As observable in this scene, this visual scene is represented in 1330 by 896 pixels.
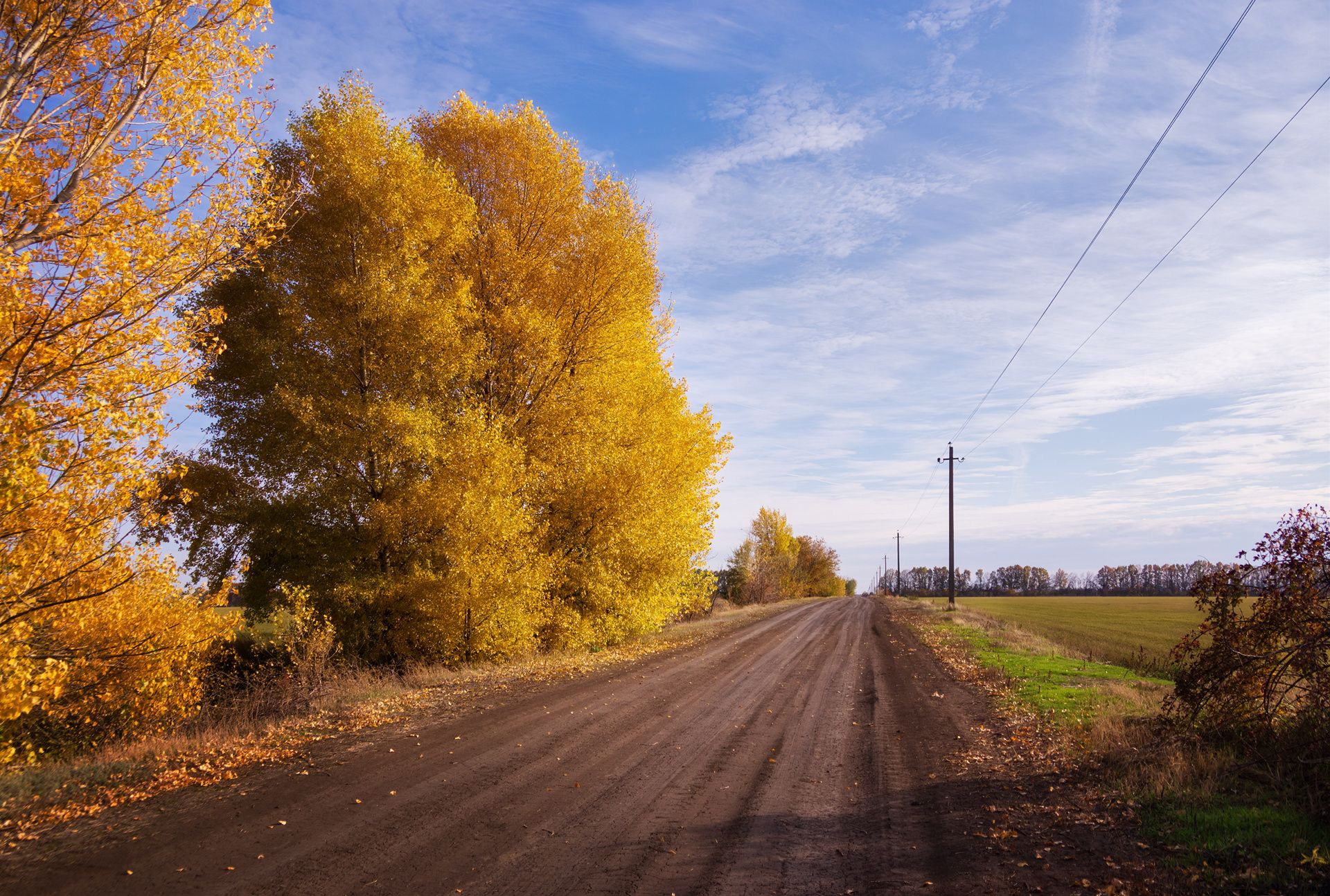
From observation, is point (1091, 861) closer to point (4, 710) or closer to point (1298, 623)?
point (1298, 623)

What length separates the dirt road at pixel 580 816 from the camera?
5.06 m

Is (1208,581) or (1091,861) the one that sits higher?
(1208,581)

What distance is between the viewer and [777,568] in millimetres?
76562

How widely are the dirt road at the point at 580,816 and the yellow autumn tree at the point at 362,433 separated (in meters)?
4.96

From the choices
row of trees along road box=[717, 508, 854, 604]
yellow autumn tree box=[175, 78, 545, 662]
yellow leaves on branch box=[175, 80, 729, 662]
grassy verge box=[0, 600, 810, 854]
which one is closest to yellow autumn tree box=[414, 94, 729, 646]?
yellow leaves on branch box=[175, 80, 729, 662]

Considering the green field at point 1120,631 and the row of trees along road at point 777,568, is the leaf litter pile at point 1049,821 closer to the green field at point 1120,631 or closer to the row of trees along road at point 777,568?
the green field at point 1120,631

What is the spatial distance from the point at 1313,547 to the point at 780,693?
8.23 metres

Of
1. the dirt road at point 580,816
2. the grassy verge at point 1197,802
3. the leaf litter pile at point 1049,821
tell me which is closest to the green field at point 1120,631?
the grassy verge at point 1197,802

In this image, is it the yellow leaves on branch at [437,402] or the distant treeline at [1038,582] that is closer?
the yellow leaves on branch at [437,402]

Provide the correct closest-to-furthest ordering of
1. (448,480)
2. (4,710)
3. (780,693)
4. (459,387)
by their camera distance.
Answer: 1. (4,710)
2. (780,693)
3. (448,480)
4. (459,387)

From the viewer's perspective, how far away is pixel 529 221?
18609 millimetres

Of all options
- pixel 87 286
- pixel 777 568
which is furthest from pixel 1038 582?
A: pixel 87 286

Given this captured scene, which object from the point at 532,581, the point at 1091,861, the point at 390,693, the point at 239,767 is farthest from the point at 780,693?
the point at 239,767

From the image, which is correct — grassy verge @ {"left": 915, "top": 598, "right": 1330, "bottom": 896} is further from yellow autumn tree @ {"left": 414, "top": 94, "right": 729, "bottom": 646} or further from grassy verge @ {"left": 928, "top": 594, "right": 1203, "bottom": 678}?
yellow autumn tree @ {"left": 414, "top": 94, "right": 729, "bottom": 646}
